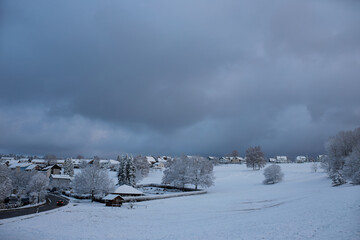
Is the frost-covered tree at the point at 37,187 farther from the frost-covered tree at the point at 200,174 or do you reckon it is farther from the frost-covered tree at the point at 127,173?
the frost-covered tree at the point at 200,174

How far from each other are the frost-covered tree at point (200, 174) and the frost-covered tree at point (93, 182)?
986 inches

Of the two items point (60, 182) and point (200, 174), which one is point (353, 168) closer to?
point (200, 174)

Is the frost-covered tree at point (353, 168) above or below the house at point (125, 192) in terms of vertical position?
above

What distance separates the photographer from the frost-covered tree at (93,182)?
56459 mm

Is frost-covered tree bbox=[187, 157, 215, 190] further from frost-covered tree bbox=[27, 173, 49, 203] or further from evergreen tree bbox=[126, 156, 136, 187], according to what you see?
frost-covered tree bbox=[27, 173, 49, 203]

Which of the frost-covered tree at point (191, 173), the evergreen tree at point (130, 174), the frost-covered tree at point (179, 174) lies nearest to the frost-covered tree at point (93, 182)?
the evergreen tree at point (130, 174)

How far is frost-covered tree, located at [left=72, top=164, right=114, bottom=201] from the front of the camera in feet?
185

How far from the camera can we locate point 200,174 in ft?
241

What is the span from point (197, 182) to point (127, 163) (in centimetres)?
2293

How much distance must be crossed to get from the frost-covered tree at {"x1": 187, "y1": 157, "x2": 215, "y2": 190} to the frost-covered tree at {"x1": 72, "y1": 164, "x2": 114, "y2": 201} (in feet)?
82.2

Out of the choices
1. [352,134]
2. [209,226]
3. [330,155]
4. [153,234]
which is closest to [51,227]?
[153,234]

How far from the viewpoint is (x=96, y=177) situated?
57.3 meters

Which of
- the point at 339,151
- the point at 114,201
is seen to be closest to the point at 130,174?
the point at 114,201

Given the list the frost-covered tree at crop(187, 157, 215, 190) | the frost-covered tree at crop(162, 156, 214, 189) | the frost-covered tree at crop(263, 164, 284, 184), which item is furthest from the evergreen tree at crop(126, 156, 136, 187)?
the frost-covered tree at crop(263, 164, 284, 184)
